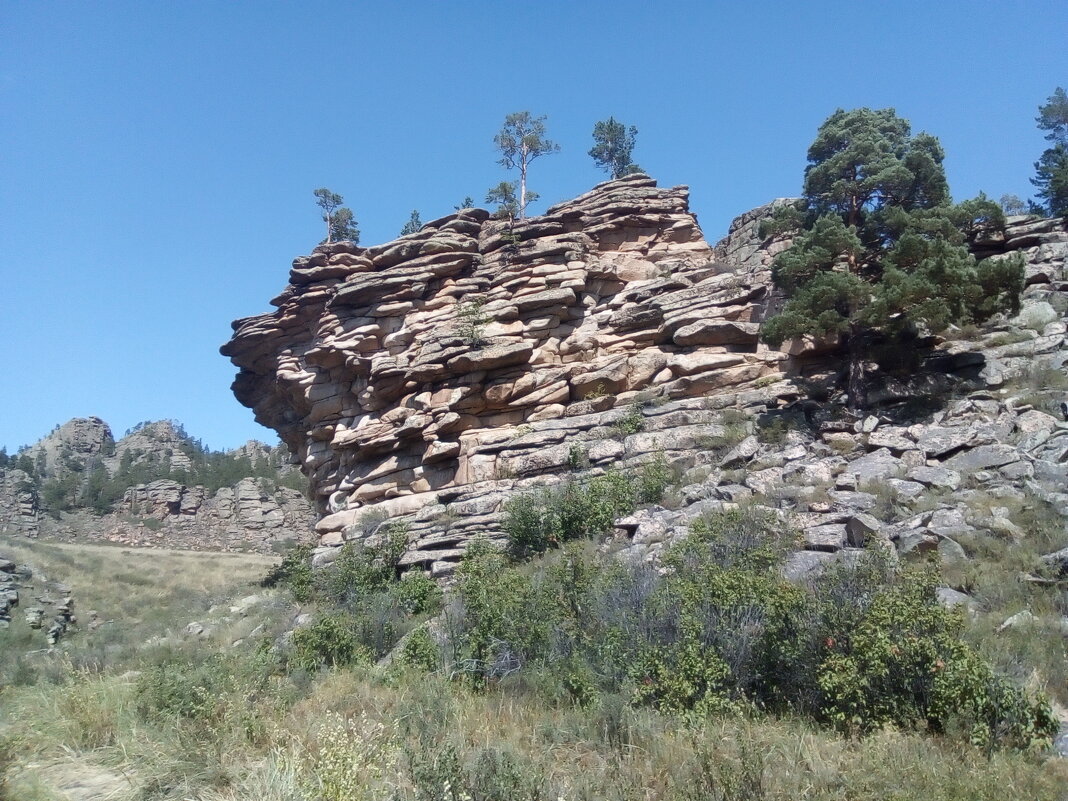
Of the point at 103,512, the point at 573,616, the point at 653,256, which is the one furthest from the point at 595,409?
the point at 103,512

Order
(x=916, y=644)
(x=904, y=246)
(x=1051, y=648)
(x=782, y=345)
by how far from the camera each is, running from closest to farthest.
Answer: (x=916, y=644) → (x=1051, y=648) → (x=904, y=246) → (x=782, y=345)

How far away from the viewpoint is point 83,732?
8.81m

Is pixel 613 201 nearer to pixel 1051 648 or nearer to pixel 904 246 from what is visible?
pixel 904 246

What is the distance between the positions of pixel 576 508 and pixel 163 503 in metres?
48.6

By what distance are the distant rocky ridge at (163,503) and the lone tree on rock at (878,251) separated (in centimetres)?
3906

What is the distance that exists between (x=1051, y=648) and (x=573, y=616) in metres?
5.72

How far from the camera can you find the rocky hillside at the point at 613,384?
595 inches

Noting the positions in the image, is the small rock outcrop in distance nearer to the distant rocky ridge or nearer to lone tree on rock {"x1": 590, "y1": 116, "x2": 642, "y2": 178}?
the distant rocky ridge

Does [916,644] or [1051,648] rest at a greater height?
[916,644]

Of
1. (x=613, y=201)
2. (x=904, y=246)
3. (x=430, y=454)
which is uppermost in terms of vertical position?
(x=613, y=201)

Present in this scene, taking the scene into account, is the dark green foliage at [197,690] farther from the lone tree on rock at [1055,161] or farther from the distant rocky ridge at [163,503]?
the distant rocky ridge at [163,503]

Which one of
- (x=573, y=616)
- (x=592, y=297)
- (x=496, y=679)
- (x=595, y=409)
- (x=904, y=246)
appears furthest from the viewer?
(x=592, y=297)

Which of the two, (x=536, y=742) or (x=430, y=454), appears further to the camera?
(x=430, y=454)

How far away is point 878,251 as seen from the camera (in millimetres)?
20906
